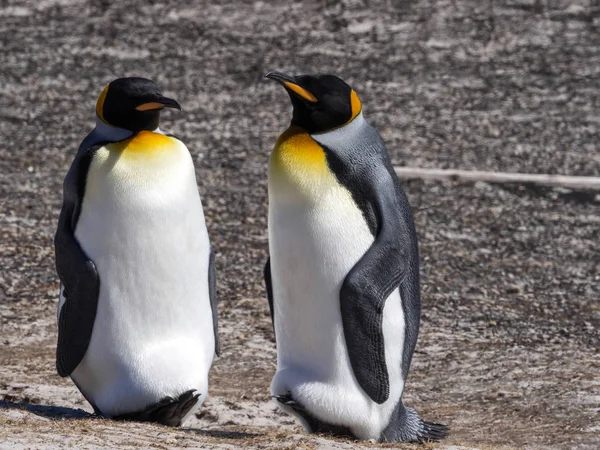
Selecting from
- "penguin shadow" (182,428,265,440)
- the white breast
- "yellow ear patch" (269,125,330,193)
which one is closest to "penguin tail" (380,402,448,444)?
"penguin shadow" (182,428,265,440)

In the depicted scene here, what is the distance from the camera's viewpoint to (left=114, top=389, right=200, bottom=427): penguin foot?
4.91 meters

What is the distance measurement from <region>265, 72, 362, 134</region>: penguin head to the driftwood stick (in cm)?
487

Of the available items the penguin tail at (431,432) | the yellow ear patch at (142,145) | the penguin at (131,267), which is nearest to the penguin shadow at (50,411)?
the penguin at (131,267)

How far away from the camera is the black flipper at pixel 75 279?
4.86 metres

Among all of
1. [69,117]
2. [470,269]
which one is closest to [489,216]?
[470,269]

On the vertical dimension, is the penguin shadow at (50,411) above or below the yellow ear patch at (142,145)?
below

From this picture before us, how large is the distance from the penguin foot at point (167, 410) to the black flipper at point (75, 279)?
13.7 inches

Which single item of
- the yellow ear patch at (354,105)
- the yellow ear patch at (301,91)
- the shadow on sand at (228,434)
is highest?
the yellow ear patch at (301,91)

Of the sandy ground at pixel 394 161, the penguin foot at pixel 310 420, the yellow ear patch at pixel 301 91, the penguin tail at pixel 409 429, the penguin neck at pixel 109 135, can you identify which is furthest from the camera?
the sandy ground at pixel 394 161

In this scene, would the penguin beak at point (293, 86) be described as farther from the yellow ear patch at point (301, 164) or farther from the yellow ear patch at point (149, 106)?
the yellow ear patch at point (149, 106)

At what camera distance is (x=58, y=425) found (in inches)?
175

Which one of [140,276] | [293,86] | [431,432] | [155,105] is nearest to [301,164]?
[293,86]

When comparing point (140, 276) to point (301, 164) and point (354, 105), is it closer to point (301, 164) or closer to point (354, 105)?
point (301, 164)

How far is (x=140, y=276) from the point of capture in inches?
193
